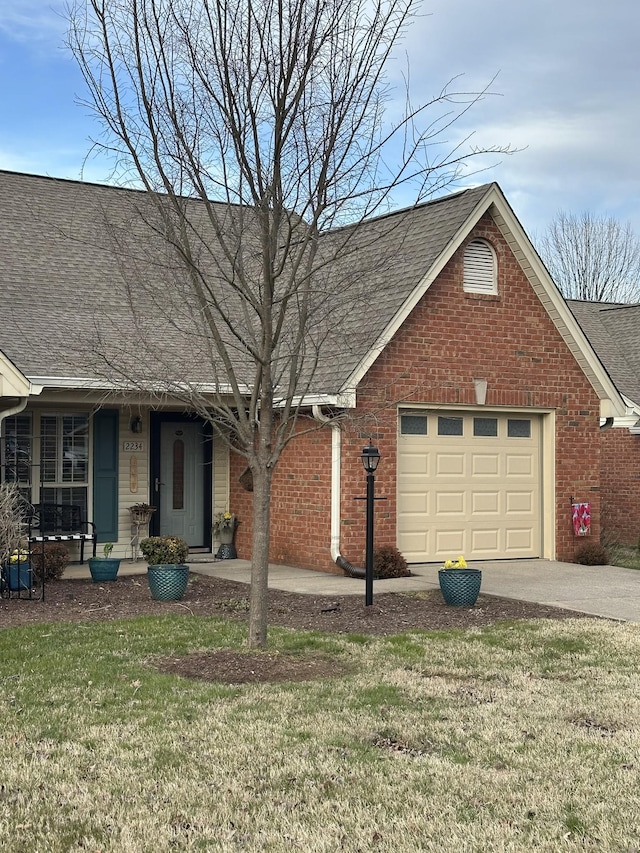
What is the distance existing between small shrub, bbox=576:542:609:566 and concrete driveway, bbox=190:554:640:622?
0.25 m

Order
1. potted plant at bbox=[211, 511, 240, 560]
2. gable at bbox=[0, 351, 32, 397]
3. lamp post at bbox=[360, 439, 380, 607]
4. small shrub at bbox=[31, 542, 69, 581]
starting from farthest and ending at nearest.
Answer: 1. potted plant at bbox=[211, 511, 240, 560]
2. small shrub at bbox=[31, 542, 69, 581]
3. gable at bbox=[0, 351, 32, 397]
4. lamp post at bbox=[360, 439, 380, 607]

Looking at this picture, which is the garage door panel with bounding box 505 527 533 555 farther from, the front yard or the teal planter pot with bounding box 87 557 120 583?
the front yard

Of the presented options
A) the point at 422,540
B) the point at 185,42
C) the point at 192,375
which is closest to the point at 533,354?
the point at 422,540

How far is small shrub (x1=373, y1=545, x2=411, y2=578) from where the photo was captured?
45.5 ft

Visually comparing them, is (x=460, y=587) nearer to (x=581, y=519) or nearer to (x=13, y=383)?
(x=581, y=519)

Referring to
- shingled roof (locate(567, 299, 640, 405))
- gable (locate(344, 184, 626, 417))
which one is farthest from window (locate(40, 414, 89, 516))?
shingled roof (locate(567, 299, 640, 405))

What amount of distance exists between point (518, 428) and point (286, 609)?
628cm

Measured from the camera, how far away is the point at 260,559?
876 centimetres

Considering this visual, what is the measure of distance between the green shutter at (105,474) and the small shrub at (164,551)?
7.10 feet

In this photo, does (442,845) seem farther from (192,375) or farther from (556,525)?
(556,525)

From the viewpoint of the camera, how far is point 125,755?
6066 millimetres

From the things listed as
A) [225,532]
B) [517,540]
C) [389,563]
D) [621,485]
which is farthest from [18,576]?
[621,485]

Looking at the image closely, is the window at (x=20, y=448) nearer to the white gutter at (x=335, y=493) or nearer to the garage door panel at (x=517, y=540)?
the white gutter at (x=335, y=493)

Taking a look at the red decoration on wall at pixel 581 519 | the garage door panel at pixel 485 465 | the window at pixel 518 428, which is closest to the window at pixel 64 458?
the garage door panel at pixel 485 465
